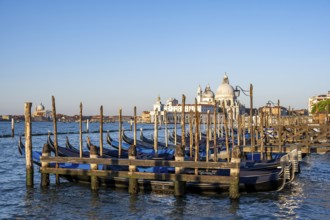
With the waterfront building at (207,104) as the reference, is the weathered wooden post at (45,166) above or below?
below

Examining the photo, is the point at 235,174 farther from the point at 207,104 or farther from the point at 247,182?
the point at 207,104

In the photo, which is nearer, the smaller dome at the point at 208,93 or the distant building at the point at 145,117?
the smaller dome at the point at 208,93

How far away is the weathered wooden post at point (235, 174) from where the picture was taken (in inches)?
515

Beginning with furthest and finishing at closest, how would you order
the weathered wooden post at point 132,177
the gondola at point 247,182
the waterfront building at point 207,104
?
the waterfront building at point 207,104
the gondola at point 247,182
the weathered wooden post at point 132,177

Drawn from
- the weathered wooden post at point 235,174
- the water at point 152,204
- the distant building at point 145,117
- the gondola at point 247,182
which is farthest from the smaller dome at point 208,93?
the weathered wooden post at point 235,174

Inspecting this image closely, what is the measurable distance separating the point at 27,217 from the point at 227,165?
5.84m

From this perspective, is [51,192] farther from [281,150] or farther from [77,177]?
[281,150]

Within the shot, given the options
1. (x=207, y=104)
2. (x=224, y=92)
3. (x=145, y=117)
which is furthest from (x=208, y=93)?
(x=145, y=117)

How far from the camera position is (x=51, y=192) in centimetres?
1542

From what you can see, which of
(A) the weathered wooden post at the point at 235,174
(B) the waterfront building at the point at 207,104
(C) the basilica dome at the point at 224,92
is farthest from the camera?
(C) the basilica dome at the point at 224,92

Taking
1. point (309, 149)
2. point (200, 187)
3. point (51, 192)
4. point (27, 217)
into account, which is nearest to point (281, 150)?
point (309, 149)

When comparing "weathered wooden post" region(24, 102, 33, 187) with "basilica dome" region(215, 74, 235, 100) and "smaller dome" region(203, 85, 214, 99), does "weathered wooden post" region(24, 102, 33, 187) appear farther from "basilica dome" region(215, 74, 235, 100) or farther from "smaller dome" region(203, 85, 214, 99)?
"smaller dome" region(203, 85, 214, 99)

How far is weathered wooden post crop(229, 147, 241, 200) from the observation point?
515 inches

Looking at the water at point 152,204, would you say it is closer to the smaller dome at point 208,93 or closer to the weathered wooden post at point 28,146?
the weathered wooden post at point 28,146
